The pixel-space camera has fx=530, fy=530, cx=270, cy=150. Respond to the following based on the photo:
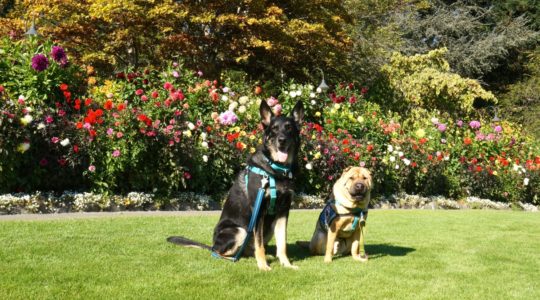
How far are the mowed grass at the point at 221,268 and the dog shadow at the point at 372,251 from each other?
0.01 metres

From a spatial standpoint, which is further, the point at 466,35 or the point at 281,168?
the point at 466,35

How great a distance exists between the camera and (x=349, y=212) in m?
5.31

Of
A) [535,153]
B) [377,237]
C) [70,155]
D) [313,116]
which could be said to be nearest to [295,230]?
[377,237]

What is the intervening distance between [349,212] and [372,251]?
3.42 feet

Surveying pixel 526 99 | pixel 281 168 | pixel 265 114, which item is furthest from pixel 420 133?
pixel 526 99

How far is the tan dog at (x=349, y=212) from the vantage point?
5.23m

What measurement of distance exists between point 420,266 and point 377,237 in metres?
2.08

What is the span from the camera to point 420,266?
525cm

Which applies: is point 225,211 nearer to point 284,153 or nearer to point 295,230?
point 284,153

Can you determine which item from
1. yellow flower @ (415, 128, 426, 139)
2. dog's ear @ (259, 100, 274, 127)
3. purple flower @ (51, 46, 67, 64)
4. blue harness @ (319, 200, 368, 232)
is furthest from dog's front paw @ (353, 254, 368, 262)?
yellow flower @ (415, 128, 426, 139)

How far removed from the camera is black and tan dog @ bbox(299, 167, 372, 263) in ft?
17.2

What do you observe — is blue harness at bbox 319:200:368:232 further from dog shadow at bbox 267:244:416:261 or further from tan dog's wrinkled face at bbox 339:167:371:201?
dog shadow at bbox 267:244:416:261

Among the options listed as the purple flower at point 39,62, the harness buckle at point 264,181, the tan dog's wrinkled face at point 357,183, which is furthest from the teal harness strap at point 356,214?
the purple flower at point 39,62

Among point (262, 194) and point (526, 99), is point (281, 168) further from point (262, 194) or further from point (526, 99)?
point (526, 99)
